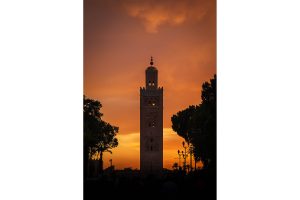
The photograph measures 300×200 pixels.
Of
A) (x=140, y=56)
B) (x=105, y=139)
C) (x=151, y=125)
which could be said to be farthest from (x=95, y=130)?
(x=140, y=56)

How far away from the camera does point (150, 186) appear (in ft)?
33.7

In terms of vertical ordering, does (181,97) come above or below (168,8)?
below

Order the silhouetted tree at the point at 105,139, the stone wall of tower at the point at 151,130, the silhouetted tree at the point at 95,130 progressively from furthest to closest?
the silhouetted tree at the point at 105,139, the silhouetted tree at the point at 95,130, the stone wall of tower at the point at 151,130

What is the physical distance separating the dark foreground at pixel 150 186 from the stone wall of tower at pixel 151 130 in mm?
225

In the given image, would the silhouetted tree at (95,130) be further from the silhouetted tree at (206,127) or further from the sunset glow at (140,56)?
the silhouetted tree at (206,127)

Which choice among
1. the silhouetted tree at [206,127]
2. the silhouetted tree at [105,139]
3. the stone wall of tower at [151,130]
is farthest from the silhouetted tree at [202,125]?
the silhouetted tree at [105,139]

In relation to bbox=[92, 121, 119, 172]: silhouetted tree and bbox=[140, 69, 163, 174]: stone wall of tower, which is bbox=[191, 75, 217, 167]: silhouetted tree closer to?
bbox=[140, 69, 163, 174]: stone wall of tower

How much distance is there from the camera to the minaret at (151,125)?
33.4ft

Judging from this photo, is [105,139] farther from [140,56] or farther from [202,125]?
[202,125]

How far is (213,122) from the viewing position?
10367 millimetres
